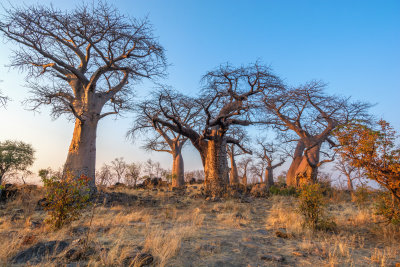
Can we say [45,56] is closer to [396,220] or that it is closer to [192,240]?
[192,240]

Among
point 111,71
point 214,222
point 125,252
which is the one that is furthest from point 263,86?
point 125,252

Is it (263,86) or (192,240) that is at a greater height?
(263,86)

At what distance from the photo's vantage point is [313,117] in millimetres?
10945

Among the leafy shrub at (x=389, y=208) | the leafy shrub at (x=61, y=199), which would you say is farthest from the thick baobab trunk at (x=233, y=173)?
the leafy shrub at (x=61, y=199)

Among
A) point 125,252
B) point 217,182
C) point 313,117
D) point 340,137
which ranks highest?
point 313,117

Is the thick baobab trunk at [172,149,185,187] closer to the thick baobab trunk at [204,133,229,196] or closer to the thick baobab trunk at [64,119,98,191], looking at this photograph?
the thick baobab trunk at [204,133,229,196]

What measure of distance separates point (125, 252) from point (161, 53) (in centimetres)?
748

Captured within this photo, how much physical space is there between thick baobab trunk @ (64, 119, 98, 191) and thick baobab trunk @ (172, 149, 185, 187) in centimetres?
793

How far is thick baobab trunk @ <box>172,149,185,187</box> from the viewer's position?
15773 millimetres

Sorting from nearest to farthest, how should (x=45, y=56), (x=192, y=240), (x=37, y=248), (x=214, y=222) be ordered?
1. (x=37, y=248)
2. (x=192, y=240)
3. (x=214, y=222)
4. (x=45, y=56)

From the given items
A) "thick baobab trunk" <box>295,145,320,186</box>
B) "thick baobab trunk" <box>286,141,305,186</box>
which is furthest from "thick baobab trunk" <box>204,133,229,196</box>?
"thick baobab trunk" <box>286,141,305,186</box>

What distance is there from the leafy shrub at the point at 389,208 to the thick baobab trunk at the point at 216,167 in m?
5.70

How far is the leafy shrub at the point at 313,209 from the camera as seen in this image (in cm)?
414

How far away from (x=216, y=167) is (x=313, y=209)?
5167 millimetres
